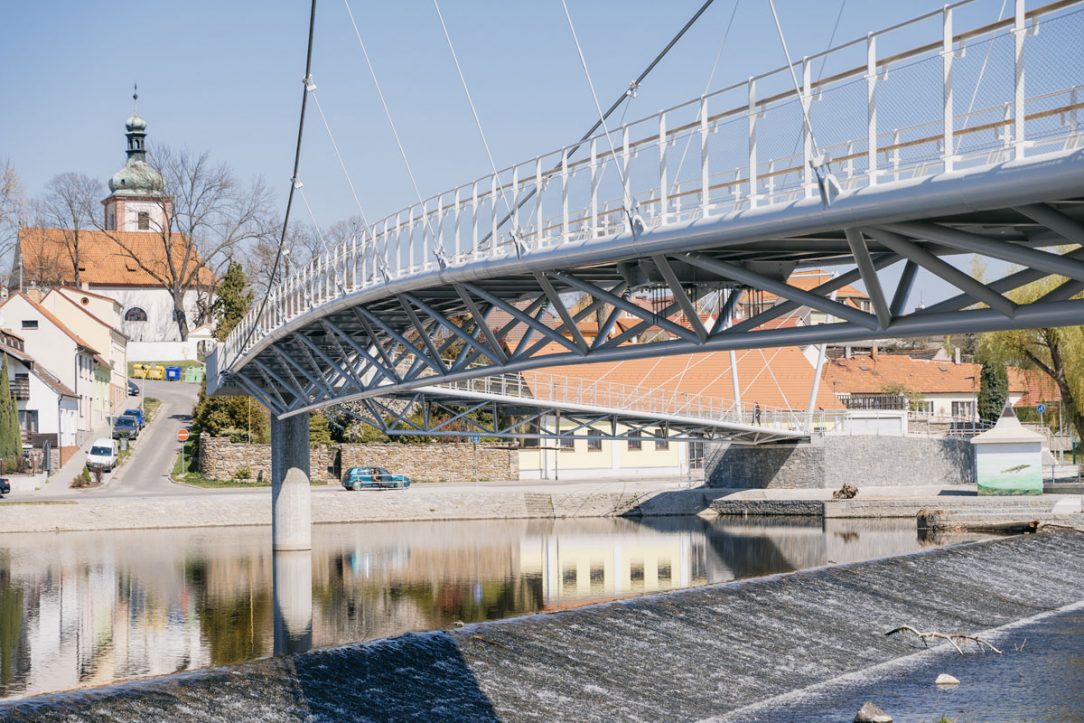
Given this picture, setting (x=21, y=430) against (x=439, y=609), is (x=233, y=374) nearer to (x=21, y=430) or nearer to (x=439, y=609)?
(x=439, y=609)

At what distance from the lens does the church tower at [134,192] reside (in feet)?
387

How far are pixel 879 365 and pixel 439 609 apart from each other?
5743cm

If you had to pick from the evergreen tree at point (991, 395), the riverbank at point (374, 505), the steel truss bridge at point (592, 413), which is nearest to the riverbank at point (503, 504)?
the riverbank at point (374, 505)

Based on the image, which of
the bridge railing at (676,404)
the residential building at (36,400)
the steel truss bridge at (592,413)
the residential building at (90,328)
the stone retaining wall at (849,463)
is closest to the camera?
the steel truss bridge at (592,413)

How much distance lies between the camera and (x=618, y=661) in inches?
835

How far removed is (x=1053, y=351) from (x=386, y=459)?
25292 mm

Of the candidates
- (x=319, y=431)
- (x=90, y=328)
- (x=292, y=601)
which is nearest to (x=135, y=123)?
(x=90, y=328)

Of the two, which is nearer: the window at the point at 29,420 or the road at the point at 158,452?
the road at the point at 158,452

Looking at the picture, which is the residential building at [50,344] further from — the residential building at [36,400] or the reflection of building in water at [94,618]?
the reflection of building in water at [94,618]

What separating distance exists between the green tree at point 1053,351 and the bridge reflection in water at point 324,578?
8.53 meters

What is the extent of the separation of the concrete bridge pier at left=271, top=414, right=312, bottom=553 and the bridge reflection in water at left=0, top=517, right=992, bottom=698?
0.75m

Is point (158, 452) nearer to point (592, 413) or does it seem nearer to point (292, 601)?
point (592, 413)

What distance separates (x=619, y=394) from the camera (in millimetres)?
51188

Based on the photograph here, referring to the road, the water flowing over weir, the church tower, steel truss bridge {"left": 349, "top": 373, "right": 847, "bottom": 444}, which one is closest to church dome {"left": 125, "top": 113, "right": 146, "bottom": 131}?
the church tower
